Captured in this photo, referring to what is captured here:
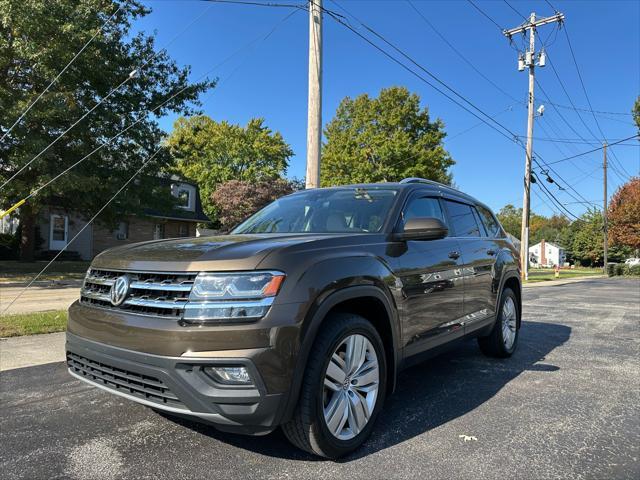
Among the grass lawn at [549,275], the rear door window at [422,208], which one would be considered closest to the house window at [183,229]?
the grass lawn at [549,275]

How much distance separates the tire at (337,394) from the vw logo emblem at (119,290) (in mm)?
1175

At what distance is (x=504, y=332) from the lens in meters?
5.53

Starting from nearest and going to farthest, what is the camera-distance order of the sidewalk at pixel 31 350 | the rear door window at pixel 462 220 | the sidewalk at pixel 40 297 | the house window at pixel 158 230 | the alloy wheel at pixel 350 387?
1. the alloy wheel at pixel 350 387
2. the rear door window at pixel 462 220
3. the sidewalk at pixel 31 350
4. the sidewalk at pixel 40 297
5. the house window at pixel 158 230

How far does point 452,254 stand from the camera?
14.0 ft

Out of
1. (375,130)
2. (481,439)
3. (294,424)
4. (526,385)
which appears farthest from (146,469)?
(375,130)

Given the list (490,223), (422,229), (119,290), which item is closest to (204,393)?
(119,290)

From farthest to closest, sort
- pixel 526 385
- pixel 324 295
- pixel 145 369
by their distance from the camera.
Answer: pixel 526 385, pixel 324 295, pixel 145 369

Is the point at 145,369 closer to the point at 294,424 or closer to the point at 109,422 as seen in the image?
the point at 294,424

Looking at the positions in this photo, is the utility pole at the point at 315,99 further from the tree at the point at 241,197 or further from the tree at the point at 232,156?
the tree at the point at 232,156

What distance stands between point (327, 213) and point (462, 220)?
5.35 ft

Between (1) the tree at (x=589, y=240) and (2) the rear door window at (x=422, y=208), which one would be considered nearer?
(2) the rear door window at (x=422, y=208)

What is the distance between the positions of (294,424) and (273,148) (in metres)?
41.5

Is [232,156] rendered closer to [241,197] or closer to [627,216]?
[241,197]

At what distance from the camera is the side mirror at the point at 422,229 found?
136 inches
